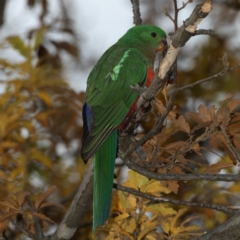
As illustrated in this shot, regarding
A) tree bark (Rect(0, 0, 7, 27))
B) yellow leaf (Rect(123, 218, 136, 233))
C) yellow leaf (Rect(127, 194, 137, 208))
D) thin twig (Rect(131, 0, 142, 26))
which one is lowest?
yellow leaf (Rect(123, 218, 136, 233))

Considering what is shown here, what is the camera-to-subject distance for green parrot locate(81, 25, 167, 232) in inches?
99.5

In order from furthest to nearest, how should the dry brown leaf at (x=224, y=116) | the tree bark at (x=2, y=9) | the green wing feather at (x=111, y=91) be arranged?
the tree bark at (x=2, y=9) → the green wing feather at (x=111, y=91) → the dry brown leaf at (x=224, y=116)

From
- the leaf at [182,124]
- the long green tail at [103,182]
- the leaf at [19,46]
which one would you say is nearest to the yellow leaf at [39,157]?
the leaf at [19,46]

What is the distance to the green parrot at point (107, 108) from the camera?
253 cm

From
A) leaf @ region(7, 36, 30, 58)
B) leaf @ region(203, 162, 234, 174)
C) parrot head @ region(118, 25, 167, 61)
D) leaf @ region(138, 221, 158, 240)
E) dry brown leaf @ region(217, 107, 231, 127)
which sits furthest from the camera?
leaf @ region(7, 36, 30, 58)

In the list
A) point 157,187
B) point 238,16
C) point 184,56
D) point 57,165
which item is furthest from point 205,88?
point 157,187

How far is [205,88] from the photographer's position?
4.51m

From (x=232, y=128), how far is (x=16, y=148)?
5.76 ft

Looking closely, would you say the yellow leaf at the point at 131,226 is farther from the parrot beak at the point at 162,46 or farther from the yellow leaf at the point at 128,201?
the parrot beak at the point at 162,46

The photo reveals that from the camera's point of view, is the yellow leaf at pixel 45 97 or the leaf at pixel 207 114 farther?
the yellow leaf at pixel 45 97

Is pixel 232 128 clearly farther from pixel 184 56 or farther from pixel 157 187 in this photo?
pixel 184 56

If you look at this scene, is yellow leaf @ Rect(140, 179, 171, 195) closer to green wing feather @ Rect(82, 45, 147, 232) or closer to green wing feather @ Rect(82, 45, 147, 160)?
green wing feather @ Rect(82, 45, 147, 232)

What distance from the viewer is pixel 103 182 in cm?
253

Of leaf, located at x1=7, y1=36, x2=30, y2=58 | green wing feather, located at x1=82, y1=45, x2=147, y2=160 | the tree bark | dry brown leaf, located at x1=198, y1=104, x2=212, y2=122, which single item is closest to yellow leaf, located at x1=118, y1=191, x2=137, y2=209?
green wing feather, located at x1=82, y1=45, x2=147, y2=160
